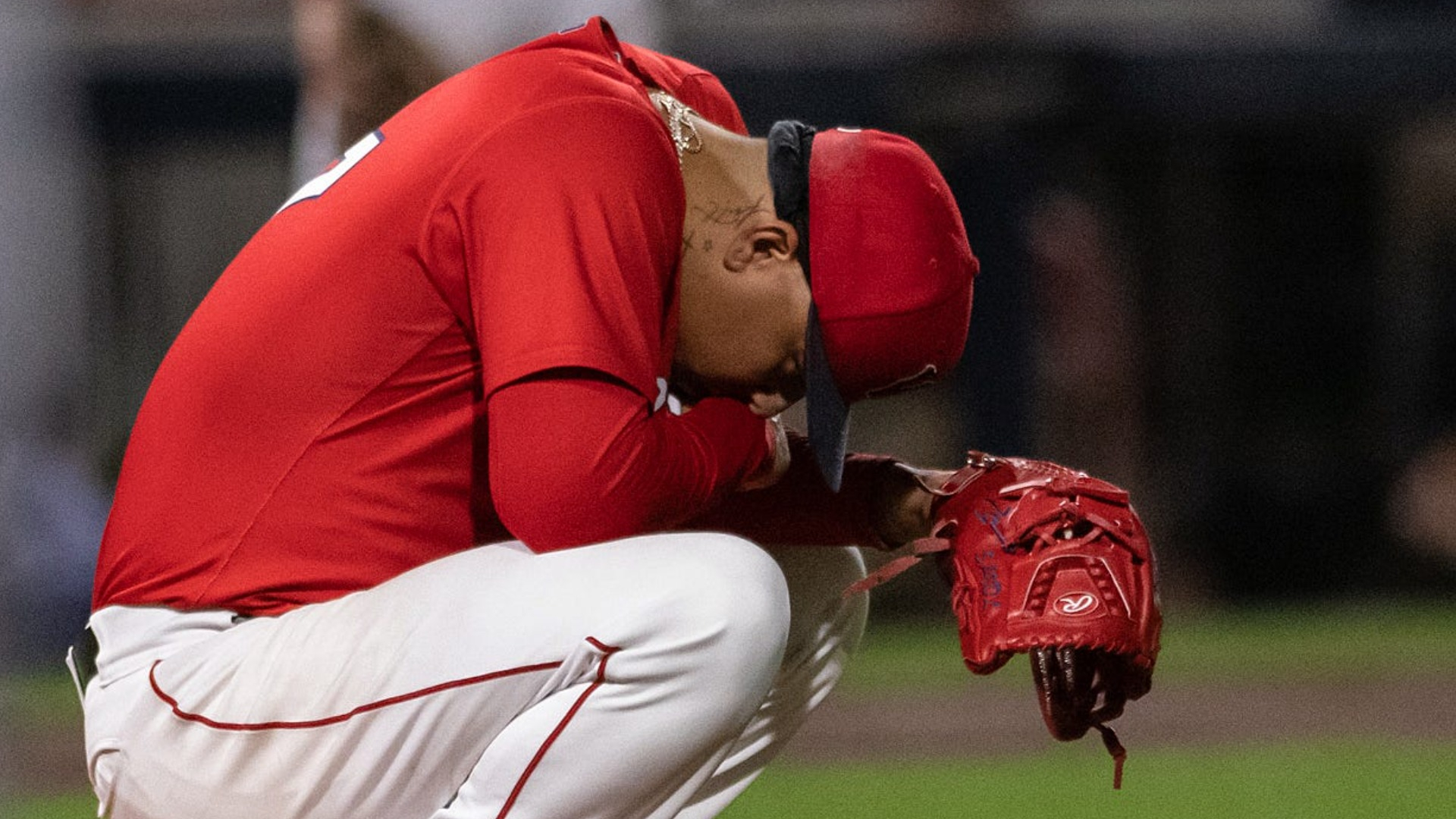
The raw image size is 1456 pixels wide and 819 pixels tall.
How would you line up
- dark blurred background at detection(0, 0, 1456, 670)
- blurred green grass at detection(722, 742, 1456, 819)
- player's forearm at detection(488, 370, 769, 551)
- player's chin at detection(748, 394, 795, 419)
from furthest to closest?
dark blurred background at detection(0, 0, 1456, 670) < blurred green grass at detection(722, 742, 1456, 819) < player's chin at detection(748, 394, 795, 419) < player's forearm at detection(488, 370, 769, 551)

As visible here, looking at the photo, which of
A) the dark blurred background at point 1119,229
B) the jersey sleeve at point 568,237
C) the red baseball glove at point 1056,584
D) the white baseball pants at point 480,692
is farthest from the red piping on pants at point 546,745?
the dark blurred background at point 1119,229

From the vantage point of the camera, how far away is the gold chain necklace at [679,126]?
2.66m

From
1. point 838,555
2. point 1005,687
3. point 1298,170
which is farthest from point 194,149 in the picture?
point 838,555

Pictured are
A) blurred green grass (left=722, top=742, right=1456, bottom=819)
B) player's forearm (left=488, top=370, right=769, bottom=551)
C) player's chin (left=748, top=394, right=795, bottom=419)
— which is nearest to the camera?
player's forearm (left=488, top=370, right=769, bottom=551)

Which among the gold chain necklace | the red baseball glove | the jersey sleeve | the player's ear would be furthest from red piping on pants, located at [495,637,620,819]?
the gold chain necklace

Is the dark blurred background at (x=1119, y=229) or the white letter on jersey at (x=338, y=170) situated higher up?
the white letter on jersey at (x=338, y=170)

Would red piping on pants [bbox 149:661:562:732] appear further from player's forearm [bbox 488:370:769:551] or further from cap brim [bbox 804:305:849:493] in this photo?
cap brim [bbox 804:305:849:493]

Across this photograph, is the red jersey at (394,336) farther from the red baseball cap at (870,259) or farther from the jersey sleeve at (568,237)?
the red baseball cap at (870,259)

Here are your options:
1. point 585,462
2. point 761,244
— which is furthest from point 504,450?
point 761,244

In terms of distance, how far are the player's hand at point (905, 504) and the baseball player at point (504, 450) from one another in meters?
0.19

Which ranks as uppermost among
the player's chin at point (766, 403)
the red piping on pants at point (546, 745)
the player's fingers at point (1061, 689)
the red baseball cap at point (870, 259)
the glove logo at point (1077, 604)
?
the red baseball cap at point (870, 259)

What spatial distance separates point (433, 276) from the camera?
2.53 metres

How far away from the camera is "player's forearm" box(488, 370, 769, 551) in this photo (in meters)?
2.38

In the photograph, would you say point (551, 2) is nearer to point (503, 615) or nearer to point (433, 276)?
point (433, 276)
